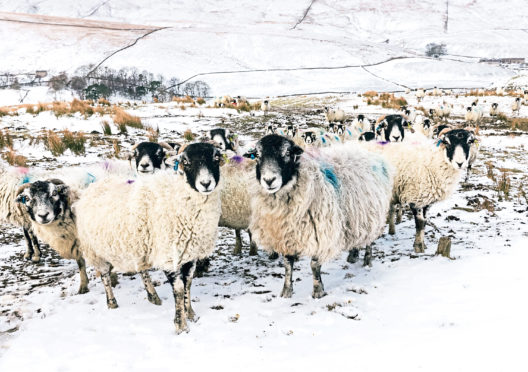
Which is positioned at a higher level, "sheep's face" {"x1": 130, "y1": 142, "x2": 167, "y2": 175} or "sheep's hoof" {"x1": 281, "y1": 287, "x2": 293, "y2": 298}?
"sheep's face" {"x1": 130, "y1": 142, "x2": 167, "y2": 175}

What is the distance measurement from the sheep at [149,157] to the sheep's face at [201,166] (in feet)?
7.49

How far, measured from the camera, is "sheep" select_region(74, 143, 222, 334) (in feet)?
13.4

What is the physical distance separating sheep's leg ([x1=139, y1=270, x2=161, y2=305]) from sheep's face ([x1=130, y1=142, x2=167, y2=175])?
2.14 metres

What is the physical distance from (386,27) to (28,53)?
115395 mm

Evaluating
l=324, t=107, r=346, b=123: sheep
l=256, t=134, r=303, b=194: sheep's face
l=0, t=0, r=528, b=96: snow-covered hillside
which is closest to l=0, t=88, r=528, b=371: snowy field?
l=256, t=134, r=303, b=194: sheep's face

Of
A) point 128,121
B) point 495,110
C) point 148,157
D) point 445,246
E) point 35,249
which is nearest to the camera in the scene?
point 445,246

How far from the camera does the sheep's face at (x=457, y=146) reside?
19.3 ft

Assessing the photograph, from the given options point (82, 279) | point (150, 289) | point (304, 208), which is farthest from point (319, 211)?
point (82, 279)

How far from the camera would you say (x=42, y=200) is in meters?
4.75

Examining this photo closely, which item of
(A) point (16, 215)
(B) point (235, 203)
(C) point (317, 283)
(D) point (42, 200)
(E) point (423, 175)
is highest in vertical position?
(E) point (423, 175)

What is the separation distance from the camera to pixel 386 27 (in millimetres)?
131250

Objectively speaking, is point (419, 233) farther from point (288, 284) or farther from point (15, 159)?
point (15, 159)

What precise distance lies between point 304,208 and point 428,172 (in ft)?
9.41

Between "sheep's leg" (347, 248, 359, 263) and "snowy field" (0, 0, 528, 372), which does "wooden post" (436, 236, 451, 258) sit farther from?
"sheep's leg" (347, 248, 359, 263)
